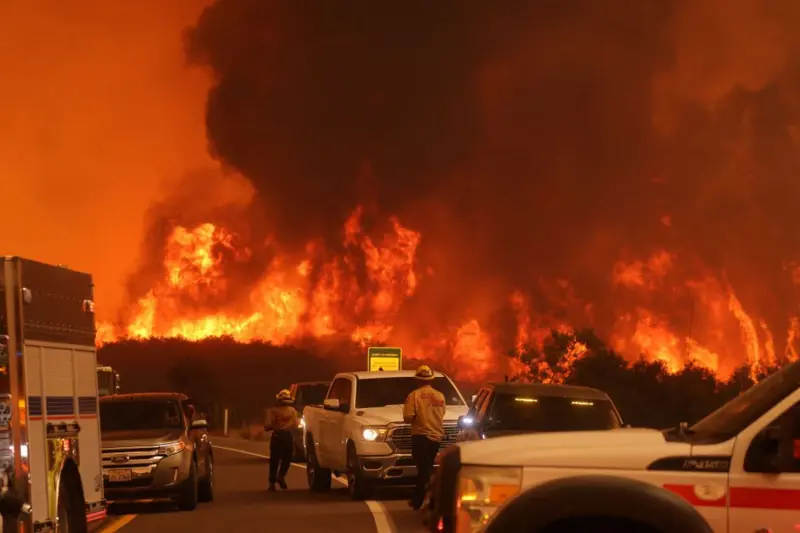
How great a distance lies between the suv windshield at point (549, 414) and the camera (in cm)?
1620

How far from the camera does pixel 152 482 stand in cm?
1889

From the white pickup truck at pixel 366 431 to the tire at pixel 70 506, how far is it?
753 cm

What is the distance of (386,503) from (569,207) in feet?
237

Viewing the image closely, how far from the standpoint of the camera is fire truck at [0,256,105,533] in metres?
10.9

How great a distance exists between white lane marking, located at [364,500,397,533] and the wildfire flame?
200 feet

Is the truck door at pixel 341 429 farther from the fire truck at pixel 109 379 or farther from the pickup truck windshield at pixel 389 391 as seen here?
the fire truck at pixel 109 379

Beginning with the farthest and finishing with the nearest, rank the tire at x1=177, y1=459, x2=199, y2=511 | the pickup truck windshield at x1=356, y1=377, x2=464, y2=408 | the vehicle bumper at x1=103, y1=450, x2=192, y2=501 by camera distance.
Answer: the pickup truck windshield at x1=356, y1=377, x2=464, y2=408 < the tire at x1=177, y1=459, x2=199, y2=511 < the vehicle bumper at x1=103, y1=450, x2=192, y2=501

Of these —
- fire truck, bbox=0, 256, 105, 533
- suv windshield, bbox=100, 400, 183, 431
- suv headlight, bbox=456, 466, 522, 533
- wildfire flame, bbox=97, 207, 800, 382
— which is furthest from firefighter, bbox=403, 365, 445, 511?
wildfire flame, bbox=97, 207, 800, 382

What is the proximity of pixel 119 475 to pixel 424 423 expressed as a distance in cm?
426

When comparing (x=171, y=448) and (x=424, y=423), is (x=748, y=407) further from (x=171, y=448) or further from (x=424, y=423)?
Answer: (x=171, y=448)

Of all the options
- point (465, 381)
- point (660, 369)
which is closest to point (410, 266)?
point (465, 381)

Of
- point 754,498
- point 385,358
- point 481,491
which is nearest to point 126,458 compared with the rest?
point 481,491

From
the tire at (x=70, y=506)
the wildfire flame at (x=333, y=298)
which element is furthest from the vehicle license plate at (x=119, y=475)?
the wildfire flame at (x=333, y=298)

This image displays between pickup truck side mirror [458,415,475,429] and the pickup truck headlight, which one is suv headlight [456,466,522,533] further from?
the pickup truck headlight
